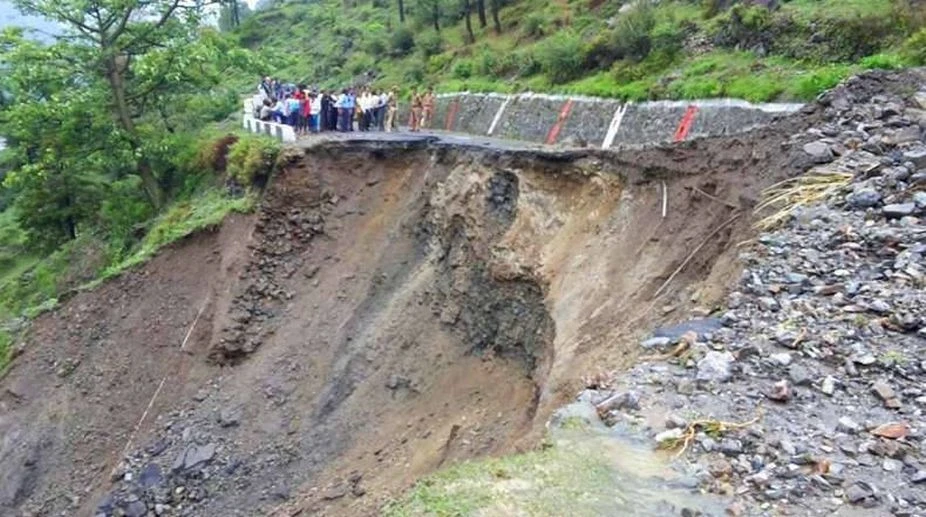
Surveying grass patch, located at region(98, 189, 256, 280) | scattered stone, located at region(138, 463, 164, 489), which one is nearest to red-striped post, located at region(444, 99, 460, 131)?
grass patch, located at region(98, 189, 256, 280)

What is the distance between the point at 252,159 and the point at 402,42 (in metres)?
23.6

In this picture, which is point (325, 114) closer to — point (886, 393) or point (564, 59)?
point (564, 59)

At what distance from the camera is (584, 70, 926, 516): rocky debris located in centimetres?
551

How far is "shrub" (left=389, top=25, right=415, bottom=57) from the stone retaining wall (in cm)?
1449

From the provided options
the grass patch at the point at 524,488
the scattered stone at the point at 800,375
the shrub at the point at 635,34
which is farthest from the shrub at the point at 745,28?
the grass patch at the point at 524,488

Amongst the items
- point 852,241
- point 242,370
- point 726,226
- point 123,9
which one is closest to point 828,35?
point 726,226

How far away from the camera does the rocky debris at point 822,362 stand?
5.51m

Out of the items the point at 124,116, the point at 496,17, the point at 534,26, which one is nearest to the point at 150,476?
the point at 124,116

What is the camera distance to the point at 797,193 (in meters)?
9.34

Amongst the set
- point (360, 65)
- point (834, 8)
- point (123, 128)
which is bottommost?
point (360, 65)

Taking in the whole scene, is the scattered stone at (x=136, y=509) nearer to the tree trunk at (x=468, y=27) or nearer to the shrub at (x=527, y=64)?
the shrub at (x=527, y=64)

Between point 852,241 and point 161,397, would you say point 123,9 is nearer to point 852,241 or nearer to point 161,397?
point 161,397

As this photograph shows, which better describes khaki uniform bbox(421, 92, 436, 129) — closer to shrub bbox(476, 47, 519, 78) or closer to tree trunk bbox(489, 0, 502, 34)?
shrub bbox(476, 47, 519, 78)

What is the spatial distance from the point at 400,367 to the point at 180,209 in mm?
8671
